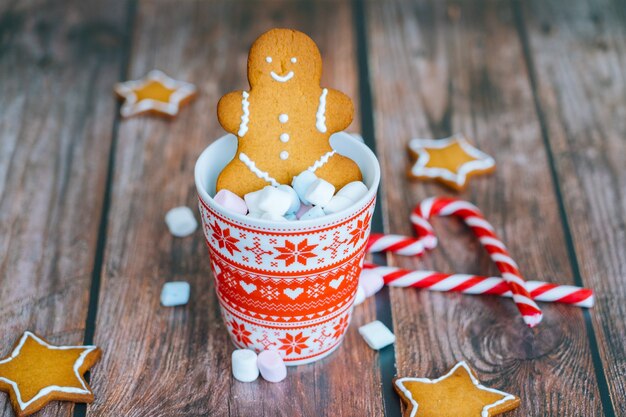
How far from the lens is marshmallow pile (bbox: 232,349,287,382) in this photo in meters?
1.09

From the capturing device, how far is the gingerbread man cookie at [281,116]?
1.03 metres

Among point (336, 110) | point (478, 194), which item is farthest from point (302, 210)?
point (478, 194)

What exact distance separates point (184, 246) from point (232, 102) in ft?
1.20

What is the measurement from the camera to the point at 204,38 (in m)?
1.80

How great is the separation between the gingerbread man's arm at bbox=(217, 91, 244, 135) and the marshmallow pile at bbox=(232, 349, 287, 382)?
0.30 metres

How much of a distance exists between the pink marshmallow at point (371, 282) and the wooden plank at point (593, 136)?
312 mm

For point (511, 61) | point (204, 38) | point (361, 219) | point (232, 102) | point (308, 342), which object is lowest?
point (308, 342)

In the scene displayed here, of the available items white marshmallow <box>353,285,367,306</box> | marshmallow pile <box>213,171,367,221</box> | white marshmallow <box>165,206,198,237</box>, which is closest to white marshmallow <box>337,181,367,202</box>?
marshmallow pile <box>213,171,367,221</box>

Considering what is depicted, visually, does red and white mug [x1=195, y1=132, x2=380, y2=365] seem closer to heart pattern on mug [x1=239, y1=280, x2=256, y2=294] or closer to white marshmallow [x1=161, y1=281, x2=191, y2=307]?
heart pattern on mug [x1=239, y1=280, x2=256, y2=294]

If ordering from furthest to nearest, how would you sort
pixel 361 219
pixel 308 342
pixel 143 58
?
pixel 143 58 → pixel 308 342 → pixel 361 219

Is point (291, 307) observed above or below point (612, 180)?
below

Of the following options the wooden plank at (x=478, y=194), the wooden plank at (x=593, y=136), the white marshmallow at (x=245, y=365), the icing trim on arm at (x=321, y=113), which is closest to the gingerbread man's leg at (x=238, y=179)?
the icing trim on arm at (x=321, y=113)

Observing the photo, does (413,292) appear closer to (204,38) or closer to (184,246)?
(184,246)

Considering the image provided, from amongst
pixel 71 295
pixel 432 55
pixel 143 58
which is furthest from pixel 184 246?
pixel 432 55
